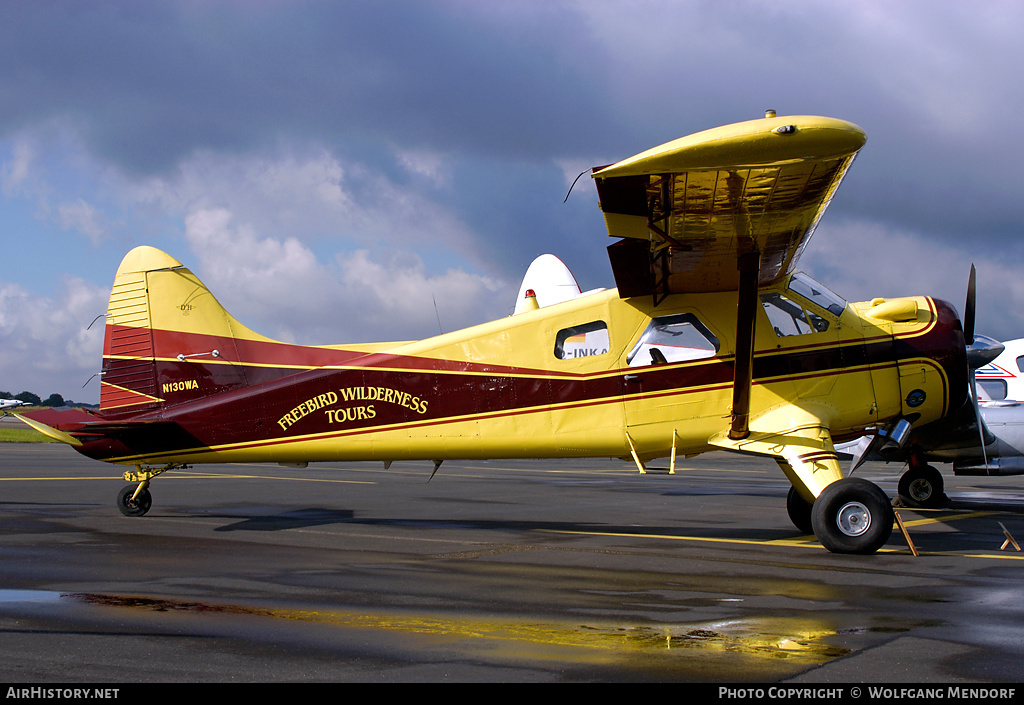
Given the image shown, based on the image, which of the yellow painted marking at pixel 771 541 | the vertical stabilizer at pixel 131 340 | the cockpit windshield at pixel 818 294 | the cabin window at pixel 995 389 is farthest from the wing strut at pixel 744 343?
the cabin window at pixel 995 389

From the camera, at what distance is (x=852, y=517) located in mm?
7691

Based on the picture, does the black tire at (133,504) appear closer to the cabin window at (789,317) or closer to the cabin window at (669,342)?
the cabin window at (669,342)

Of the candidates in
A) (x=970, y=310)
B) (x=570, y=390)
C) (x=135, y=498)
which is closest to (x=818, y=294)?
(x=970, y=310)

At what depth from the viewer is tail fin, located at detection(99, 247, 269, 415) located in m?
10.2

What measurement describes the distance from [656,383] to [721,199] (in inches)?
91.2

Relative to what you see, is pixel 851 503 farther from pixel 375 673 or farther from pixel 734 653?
pixel 375 673

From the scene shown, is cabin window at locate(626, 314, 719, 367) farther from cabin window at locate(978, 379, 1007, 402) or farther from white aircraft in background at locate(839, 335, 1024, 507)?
cabin window at locate(978, 379, 1007, 402)

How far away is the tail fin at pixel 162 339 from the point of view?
10227 millimetres

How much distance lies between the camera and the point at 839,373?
8523 mm

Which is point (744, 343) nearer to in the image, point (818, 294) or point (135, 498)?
point (818, 294)

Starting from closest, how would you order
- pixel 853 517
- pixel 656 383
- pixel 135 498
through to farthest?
pixel 853 517
pixel 656 383
pixel 135 498

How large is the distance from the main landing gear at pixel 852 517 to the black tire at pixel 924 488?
5788 millimetres

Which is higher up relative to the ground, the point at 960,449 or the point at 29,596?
the point at 960,449

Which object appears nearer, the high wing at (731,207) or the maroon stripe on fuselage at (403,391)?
the high wing at (731,207)
